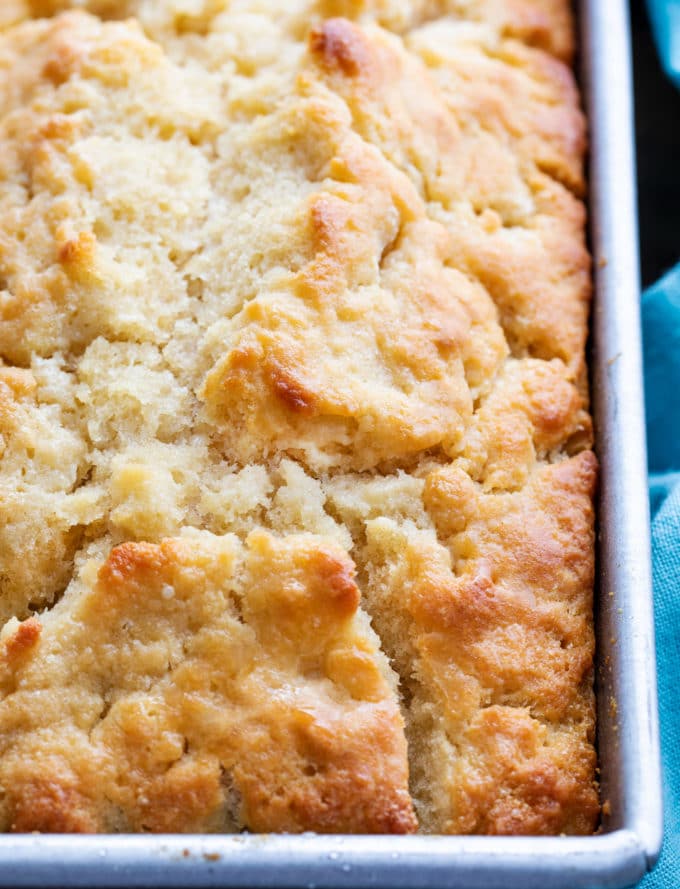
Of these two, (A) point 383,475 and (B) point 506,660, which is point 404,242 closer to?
(A) point 383,475

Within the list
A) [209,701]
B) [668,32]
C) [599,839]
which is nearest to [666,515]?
[599,839]

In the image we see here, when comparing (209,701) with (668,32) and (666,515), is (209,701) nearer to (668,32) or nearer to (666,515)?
(666,515)

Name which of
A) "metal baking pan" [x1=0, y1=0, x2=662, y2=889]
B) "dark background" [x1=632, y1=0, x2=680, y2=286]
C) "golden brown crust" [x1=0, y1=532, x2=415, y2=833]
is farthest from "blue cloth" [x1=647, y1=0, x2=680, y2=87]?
"golden brown crust" [x1=0, y1=532, x2=415, y2=833]

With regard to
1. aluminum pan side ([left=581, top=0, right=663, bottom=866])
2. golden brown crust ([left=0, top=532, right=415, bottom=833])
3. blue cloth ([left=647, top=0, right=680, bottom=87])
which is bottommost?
golden brown crust ([left=0, top=532, right=415, bottom=833])

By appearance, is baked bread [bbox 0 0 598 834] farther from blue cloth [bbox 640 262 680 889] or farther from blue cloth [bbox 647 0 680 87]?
blue cloth [bbox 647 0 680 87]

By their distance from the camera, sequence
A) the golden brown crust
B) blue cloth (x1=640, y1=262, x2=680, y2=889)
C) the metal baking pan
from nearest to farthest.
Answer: the metal baking pan, the golden brown crust, blue cloth (x1=640, y1=262, x2=680, y2=889)

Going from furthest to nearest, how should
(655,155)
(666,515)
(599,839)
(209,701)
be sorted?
(655,155), (666,515), (209,701), (599,839)
